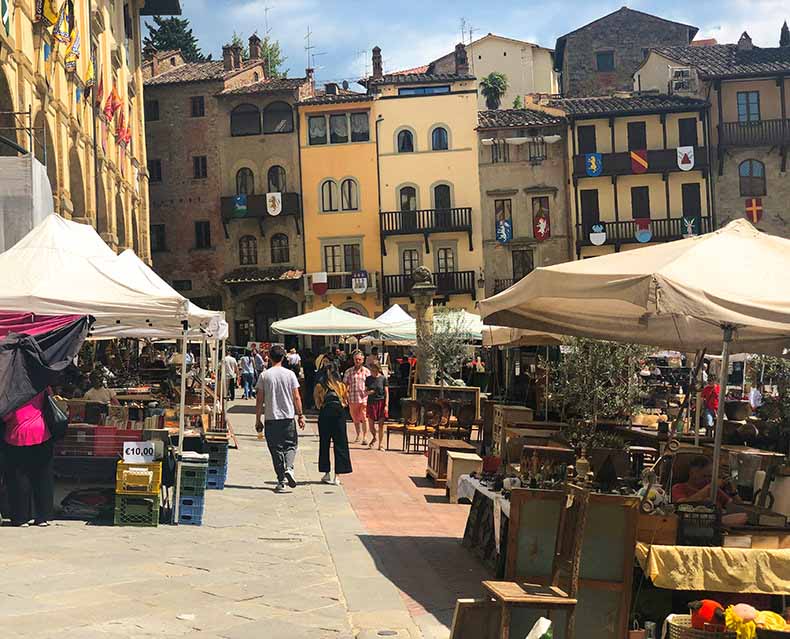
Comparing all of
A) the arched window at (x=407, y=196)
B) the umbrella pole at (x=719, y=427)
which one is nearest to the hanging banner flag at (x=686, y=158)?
the arched window at (x=407, y=196)

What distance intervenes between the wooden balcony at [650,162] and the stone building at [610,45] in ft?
40.2

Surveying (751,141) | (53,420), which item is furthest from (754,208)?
(53,420)

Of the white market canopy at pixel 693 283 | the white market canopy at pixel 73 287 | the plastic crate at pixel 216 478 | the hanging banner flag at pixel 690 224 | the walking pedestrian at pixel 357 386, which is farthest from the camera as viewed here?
the hanging banner flag at pixel 690 224

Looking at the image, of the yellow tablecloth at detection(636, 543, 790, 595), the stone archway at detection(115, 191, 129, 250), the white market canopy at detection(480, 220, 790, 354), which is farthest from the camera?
the stone archway at detection(115, 191, 129, 250)

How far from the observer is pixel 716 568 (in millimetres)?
6305

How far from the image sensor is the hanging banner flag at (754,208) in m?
49.5

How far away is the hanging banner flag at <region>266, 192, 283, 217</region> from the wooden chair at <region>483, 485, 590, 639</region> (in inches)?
1752

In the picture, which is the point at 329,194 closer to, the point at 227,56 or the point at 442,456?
the point at 227,56

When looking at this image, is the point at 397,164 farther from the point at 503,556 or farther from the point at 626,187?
the point at 503,556

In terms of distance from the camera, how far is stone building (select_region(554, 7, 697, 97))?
61188mm

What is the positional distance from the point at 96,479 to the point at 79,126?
18.2 m

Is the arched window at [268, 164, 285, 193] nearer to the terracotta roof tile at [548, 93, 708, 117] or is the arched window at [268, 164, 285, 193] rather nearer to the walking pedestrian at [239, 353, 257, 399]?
the terracotta roof tile at [548, 93, 708, 117]

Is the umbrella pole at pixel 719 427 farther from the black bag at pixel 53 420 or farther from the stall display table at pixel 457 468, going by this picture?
the black bag at pixel 53 420

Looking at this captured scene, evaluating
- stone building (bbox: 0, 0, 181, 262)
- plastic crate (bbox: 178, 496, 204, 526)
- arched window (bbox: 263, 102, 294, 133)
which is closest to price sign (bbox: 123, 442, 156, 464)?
plastic crate (bbox: 178, 496, 204, 526)
